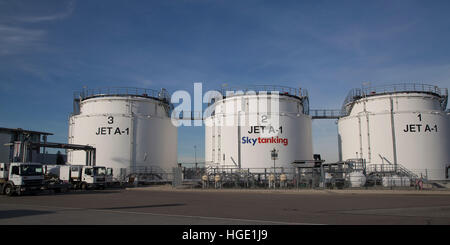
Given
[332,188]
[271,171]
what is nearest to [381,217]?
[332,188]

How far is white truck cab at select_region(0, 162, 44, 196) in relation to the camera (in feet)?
89.1

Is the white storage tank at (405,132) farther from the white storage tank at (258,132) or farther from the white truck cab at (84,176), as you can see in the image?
the white truck cab at (84,176)

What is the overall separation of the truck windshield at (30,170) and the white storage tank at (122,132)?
1489 centimetres

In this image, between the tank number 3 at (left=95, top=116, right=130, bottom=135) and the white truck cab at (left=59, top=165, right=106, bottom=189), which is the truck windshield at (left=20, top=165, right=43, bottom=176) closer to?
the white truck cab at (left=59, top=165, right=106, bottom=189)

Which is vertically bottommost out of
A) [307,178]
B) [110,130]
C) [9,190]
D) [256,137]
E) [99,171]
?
[9,190]

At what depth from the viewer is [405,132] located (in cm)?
3947

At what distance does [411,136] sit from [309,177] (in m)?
13.8

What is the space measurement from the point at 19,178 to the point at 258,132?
2291 cm

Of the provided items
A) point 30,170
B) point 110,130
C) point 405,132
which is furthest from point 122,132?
point 405,132

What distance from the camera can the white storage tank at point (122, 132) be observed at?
4416 cm

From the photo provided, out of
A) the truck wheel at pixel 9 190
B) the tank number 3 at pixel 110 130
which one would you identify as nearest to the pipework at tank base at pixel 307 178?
the tank number 3 at pixel 110 130

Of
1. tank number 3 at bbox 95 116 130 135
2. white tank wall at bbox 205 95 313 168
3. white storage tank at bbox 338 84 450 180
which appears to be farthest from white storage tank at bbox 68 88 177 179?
white storage tank at bbox 338 84 450 180

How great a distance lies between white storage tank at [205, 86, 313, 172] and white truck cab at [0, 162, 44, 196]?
18.4m

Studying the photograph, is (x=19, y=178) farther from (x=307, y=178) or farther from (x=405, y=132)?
(x=405, y=132)
